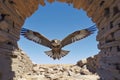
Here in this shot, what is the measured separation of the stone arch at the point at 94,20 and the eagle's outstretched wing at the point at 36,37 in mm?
3347

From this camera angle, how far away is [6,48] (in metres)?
4.42

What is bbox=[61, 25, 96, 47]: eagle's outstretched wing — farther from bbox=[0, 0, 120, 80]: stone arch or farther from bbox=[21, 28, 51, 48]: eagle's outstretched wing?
bbox=[0, 0, 120, 80]: stone arch

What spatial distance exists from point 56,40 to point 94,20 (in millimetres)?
4563

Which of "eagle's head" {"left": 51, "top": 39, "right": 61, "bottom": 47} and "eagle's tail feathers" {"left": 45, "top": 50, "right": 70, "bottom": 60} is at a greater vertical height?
"eagle's head" {"left": 51, "top": 39, "right": 61, "bottom": 47}

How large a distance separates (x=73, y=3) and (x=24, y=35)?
12.8 feet

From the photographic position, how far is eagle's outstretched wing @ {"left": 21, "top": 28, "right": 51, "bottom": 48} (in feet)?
30.5

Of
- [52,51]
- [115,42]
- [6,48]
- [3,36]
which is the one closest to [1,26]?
[3,36]

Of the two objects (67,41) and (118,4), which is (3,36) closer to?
(118,4)

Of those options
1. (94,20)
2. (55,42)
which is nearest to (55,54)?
(55,42)

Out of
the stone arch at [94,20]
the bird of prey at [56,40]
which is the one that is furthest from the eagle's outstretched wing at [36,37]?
the stone arch at [94,20]

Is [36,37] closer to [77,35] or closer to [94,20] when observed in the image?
[77,35]

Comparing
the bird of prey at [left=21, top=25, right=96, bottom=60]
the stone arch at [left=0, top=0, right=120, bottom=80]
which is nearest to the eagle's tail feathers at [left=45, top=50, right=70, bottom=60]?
the bird of prey at [left=21, top=25, right=96, bottom=60]

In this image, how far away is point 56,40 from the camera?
9.91 m

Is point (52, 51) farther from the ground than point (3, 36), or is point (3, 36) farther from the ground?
point (52, 51)
